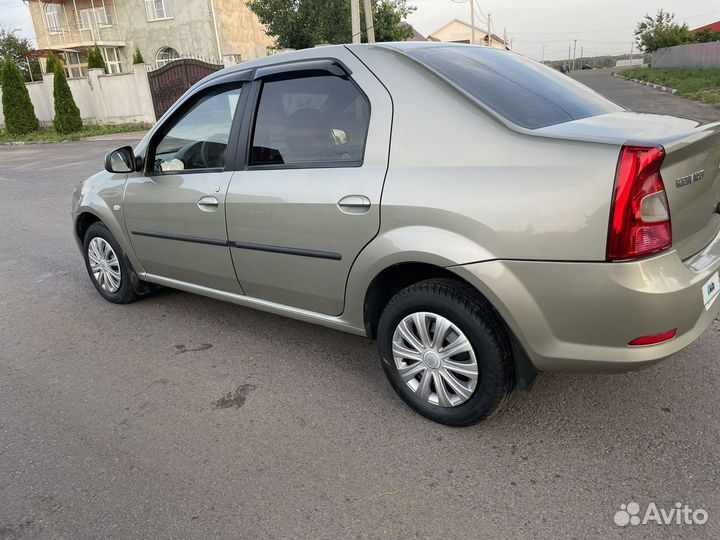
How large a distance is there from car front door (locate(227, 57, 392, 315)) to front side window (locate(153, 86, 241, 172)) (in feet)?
0.81

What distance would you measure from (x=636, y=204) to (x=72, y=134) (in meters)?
A: 25.9

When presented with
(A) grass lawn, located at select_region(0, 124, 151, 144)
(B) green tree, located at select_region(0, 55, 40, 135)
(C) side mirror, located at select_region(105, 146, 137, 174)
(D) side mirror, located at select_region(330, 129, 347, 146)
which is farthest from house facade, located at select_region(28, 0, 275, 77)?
(D) side mirror, located at select_region(330, 129, 347, 146)

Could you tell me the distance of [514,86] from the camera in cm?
288

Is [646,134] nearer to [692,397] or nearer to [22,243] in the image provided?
[692,397]

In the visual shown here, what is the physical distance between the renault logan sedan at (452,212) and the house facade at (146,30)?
27.3 m

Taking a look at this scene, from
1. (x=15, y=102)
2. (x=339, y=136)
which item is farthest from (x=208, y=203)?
(x=15, y=102)

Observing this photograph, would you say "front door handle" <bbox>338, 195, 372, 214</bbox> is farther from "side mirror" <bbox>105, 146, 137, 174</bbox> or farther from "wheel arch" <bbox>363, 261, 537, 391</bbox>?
"side mirror" <bbox>105, 146, 137, 174</bbox>

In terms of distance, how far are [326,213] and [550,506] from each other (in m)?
1.63

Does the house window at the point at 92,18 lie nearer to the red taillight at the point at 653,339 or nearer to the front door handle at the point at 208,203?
the front door handle at the point at 208,203

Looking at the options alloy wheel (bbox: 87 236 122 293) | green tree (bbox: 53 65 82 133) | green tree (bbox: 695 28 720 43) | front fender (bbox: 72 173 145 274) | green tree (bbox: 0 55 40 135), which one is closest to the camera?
front fender (bbox: 72 173 145 274)

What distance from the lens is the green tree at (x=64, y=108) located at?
23.7 m

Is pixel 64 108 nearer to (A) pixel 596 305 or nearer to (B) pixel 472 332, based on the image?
(B) pixel 472 332

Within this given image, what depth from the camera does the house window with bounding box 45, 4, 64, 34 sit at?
3462cm

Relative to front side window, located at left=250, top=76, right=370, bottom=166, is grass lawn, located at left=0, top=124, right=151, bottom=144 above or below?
below
